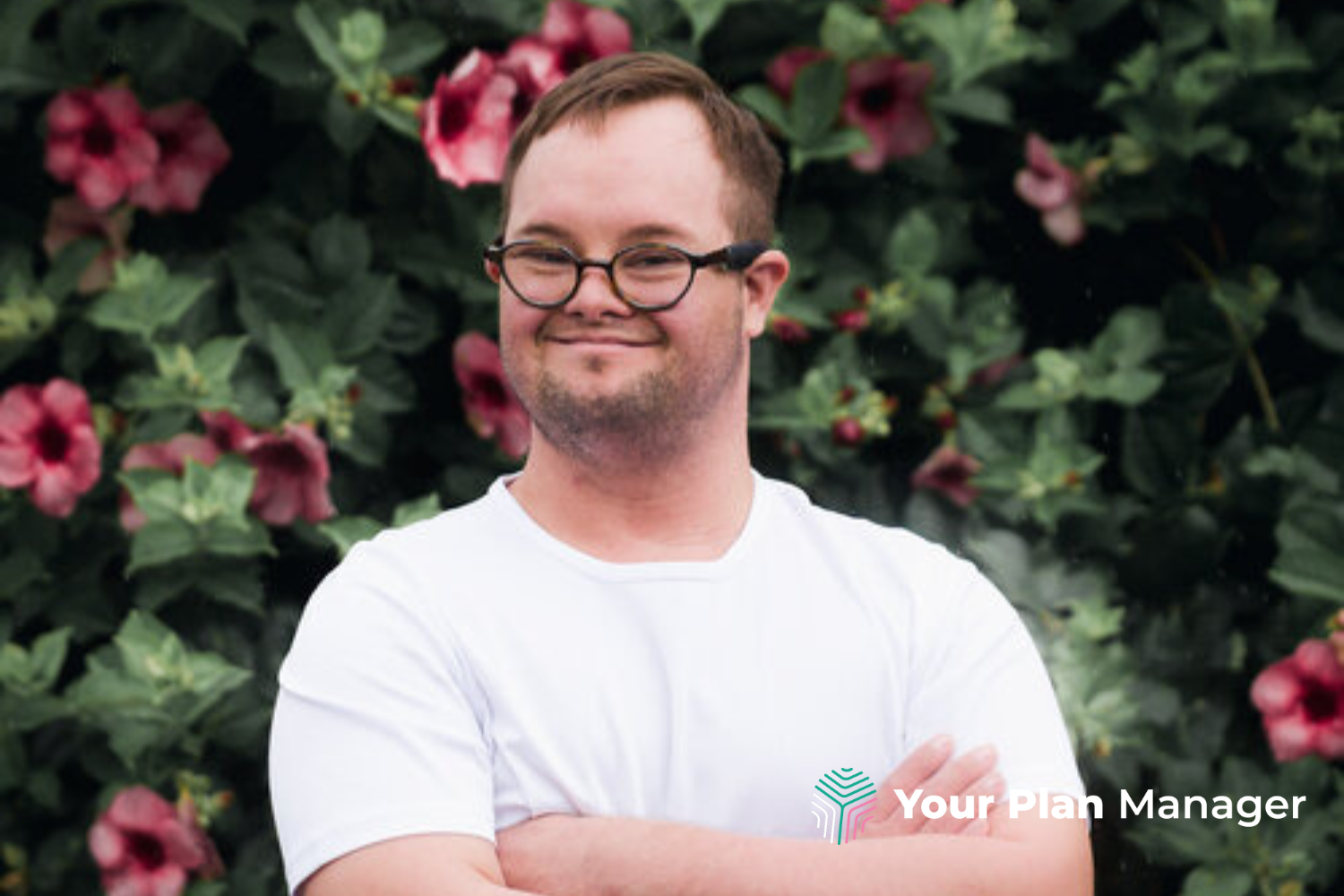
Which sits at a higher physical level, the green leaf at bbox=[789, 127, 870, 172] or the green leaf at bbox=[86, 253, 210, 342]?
the green leaf at bbox=[789, 127, 870, 172]

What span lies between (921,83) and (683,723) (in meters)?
1.03

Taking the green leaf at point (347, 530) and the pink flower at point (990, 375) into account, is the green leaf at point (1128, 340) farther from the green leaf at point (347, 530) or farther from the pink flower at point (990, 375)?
→ the green leaf at point (347, 530)

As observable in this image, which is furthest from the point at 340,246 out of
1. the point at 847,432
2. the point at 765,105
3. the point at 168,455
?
the point at 847,432

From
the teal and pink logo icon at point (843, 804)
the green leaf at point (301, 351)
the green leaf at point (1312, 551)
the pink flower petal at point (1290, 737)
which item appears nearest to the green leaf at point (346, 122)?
the green leaf at point (301, 351)

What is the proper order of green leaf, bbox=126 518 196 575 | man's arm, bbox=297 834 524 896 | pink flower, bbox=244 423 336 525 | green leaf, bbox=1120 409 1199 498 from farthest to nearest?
green leaf, bbox=1120 409 1199 498
pink flower, bbox=244 423 336 525
green leaf, bbox=126 518 196 575
man's arm, bbox=297 834 524 896

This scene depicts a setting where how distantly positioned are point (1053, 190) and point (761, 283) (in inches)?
34.9

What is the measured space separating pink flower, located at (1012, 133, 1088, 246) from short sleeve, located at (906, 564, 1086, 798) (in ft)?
2.83

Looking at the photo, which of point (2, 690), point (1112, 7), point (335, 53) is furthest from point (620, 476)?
point (1112, 7)

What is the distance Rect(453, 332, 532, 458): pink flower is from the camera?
2.16 metres

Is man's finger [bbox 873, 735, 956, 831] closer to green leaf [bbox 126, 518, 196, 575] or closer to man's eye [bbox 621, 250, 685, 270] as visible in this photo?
man's eye [bbox 621, 250, 685, 270]

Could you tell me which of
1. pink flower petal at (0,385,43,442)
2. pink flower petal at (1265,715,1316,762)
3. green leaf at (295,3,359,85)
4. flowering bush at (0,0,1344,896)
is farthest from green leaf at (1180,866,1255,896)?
pink flower petal at (0,385,43,442)

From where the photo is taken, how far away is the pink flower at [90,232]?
2246 mm

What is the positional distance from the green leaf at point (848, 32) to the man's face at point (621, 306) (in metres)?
0.66

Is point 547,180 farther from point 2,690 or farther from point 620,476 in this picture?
point 2,690
